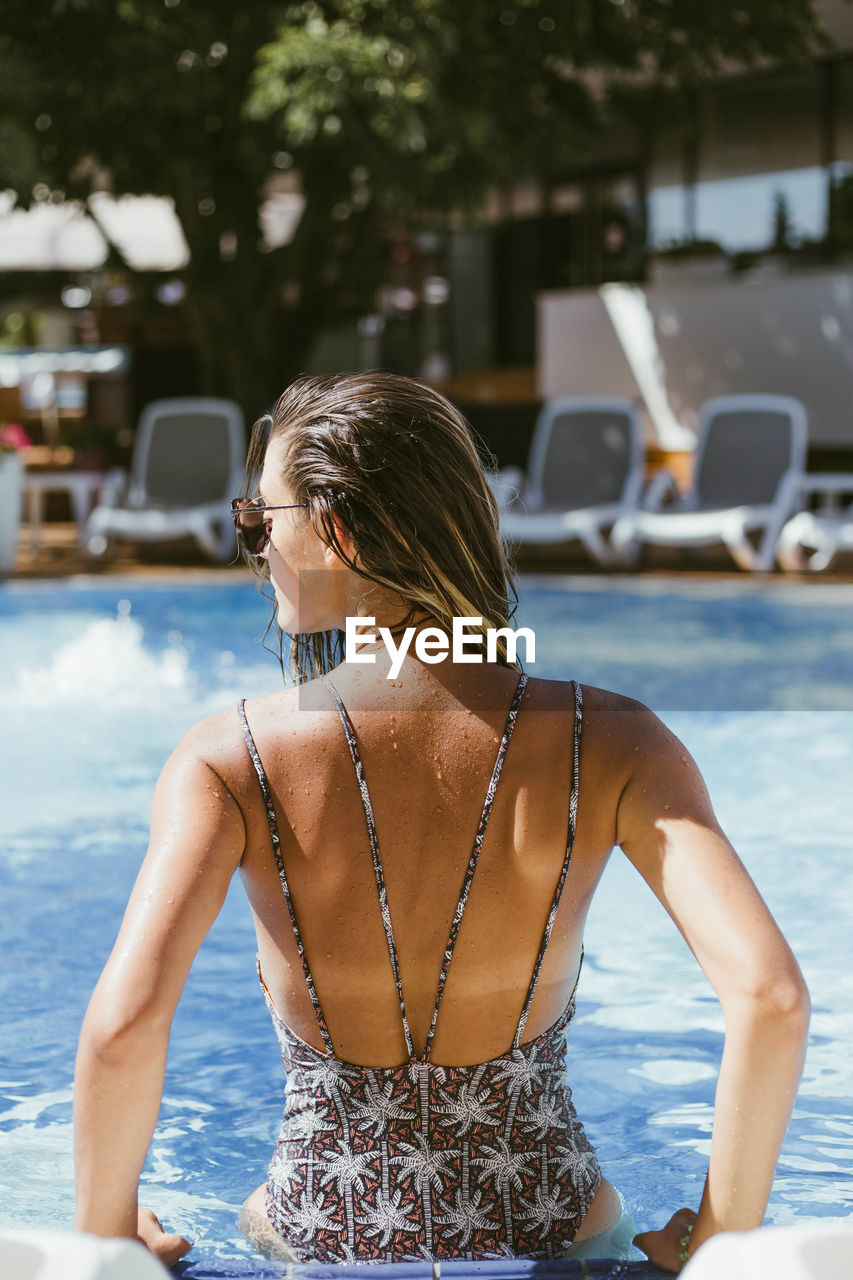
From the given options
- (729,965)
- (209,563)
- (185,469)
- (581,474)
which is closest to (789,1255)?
(729,965)

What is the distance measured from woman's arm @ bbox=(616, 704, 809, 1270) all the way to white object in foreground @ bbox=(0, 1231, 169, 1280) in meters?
0.52

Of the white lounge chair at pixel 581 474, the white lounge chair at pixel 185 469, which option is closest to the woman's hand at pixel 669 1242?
the white lounge chair at pixel 581 474

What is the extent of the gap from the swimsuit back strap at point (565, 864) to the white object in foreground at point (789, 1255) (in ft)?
1.57

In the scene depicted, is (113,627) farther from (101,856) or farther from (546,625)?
(101,856)

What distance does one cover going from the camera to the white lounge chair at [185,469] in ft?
35.9

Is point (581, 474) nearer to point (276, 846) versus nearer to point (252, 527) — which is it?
point (252, 527)

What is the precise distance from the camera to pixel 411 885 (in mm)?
1343

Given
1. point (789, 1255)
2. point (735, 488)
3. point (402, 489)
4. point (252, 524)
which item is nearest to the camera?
point (789, 1255)

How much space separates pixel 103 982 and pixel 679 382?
45.4 feet

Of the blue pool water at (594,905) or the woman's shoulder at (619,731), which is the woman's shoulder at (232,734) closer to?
the woman's shoulder at (619,731)

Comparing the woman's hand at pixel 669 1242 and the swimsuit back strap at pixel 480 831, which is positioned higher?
the swimsuit back strap at pixel 480 831

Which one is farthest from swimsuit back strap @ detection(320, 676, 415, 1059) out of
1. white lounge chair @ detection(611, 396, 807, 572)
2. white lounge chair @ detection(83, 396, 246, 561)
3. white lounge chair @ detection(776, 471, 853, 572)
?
white lounge chair @ detection(83, 396, 246, 561)

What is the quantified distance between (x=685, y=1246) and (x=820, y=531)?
8.45 meters

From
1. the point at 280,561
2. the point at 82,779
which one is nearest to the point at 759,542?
the point at 82,779
